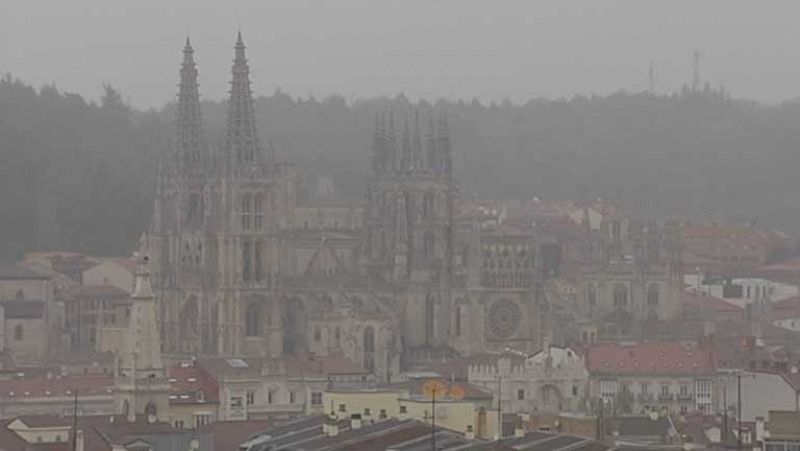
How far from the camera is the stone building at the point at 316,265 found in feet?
372

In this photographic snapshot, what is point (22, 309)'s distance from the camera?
406 feet

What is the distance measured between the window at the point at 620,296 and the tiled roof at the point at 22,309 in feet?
69.7

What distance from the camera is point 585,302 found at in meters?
131

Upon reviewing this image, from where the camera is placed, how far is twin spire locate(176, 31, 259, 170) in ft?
387

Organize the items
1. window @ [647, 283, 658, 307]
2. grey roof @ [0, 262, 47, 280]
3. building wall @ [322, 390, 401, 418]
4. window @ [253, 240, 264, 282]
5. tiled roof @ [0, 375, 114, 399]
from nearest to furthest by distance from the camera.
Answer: building wall @ [322, 390, 401, 418]
tiled roof @ [0, 375, 114, 399]
window @ [253, 240, 264, 282]
grey roof @ [0, 262, 47, 280]
window @ [647, 283, 658, 307]

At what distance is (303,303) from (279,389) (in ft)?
71.6

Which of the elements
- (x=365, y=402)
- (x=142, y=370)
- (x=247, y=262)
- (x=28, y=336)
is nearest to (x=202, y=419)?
(x=142, y=370)

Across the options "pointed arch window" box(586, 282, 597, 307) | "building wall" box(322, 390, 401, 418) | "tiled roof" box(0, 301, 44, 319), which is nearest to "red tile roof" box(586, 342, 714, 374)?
"pointed arch window" box(586, 282, 597, 307)

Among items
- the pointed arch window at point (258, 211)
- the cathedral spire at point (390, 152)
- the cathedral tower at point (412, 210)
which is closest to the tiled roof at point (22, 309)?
the pointed arch window at point (258, 211)

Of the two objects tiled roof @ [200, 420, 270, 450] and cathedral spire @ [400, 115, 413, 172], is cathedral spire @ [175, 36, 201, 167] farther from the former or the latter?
tiled roof @ [200, 420, 270, 450]

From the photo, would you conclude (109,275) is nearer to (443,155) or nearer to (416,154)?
(416,154)

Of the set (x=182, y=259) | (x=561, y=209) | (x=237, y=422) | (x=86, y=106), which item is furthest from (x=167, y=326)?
(x=561, y=209)

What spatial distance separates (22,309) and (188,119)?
8.96 meters

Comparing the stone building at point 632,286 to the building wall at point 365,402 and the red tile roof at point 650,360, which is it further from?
the building wall at point 365,402
